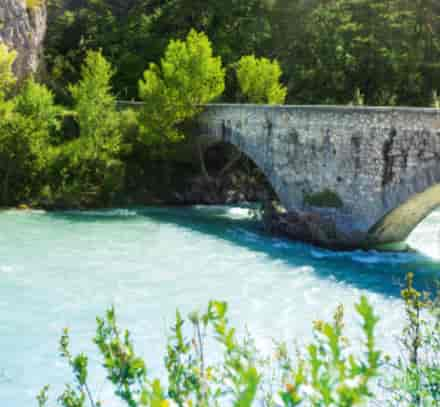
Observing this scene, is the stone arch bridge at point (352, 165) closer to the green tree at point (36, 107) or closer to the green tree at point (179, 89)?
the green tree at point (179, 89)

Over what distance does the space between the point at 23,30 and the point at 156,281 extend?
Result: 2302cm

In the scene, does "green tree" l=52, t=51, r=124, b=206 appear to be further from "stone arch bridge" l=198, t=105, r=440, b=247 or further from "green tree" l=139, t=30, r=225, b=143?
"stone arch bridge" l=198, t=105, r=440, b=247

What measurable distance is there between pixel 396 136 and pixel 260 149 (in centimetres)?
639

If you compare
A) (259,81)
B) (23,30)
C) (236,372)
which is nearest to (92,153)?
(259,81)

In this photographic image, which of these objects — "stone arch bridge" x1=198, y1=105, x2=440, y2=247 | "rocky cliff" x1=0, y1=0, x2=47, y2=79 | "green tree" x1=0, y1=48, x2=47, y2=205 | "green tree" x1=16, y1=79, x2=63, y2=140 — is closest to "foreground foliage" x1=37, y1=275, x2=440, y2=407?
"stone arch bridge" x1=198, y1=105, x2=440, y2=247

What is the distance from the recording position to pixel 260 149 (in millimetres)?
20781

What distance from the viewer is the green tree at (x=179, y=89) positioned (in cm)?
2480

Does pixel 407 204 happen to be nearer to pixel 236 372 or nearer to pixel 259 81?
pixel 259 81

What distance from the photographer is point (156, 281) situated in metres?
13.5

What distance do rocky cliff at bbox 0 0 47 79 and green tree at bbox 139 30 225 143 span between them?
31.1 ft

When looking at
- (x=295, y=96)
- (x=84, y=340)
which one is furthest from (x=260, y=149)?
(x=295, y=96)

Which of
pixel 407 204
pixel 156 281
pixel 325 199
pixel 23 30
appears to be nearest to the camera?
pixel 156 281

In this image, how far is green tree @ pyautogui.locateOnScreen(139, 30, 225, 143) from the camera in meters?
24.8

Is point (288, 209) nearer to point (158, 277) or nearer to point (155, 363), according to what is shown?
point (158, 277)
